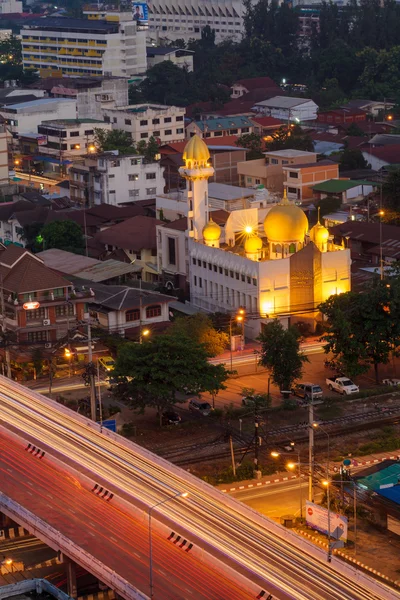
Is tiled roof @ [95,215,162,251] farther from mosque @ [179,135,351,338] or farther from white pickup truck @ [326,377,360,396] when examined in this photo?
white pickup truck @ [326,377,360,396]

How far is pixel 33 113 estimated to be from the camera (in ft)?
306

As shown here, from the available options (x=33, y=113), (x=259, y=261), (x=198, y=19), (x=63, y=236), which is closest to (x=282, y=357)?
(x=259, y=261)

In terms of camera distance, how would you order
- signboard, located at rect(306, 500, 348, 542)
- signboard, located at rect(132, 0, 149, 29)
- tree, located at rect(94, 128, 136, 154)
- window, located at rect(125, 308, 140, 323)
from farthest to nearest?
1. signboard, located at rect(132, 0, 149, 29)
2. tree, located at rect(94, 128, 136, 154)
3. window, located at rect(125, 308, 140, 323)
4. signboard, located at rect(306, 500, 348, 542)

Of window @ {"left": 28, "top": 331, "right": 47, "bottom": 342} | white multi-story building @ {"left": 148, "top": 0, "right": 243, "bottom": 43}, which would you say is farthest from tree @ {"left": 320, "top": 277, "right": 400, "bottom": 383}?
white multi-story building @ {"left": 148, "top": 0, "right": 243, "bottom": 43}

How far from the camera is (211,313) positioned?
5122 cm

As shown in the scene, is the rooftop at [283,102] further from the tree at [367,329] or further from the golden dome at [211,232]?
the tree at [367,329]

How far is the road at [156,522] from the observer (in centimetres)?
2592

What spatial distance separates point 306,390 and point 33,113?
54107 mm

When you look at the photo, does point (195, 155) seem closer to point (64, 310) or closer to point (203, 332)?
point (64, 310)

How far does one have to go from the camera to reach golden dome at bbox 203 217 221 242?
52.7 metres

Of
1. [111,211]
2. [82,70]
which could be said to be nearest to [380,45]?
[82,70]

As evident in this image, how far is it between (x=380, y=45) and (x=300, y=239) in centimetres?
7349

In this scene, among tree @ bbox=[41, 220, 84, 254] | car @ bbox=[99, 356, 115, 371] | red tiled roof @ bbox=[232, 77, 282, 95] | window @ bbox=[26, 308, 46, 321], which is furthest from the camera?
red tiled roof @ bbox=[232, 77, 282, 95]

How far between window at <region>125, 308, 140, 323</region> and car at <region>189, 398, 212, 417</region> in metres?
7.82
